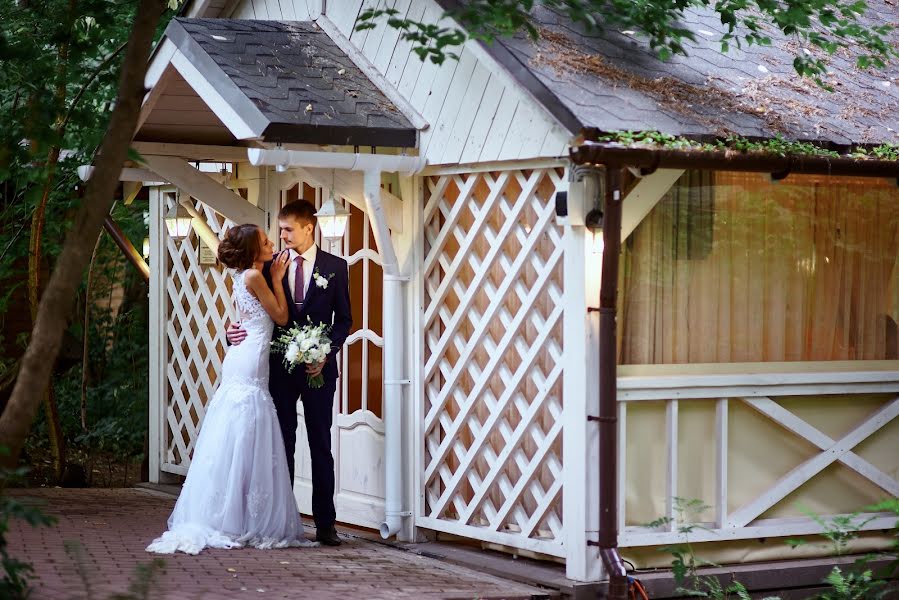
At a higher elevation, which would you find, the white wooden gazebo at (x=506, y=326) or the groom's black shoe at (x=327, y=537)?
the white wooden gazebo at (x=506, y=326)

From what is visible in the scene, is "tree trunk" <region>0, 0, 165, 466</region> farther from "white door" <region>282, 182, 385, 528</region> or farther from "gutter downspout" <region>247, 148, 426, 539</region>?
"white door" <region>282, 182, 385, 528</region>

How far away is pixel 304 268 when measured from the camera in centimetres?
852

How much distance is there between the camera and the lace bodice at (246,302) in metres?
8.31

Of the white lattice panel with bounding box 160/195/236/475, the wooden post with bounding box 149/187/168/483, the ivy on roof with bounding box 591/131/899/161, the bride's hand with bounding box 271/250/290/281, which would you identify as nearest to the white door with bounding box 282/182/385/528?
the bride's hand with bounding box 271/250/290/281

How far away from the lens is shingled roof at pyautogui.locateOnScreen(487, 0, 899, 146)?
7309mm

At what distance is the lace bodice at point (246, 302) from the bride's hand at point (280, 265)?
0.20 m

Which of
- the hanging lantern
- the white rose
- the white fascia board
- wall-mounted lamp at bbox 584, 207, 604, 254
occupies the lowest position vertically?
the white rose

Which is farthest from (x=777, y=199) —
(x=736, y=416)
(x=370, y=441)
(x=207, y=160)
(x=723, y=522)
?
(x=207, y=160)

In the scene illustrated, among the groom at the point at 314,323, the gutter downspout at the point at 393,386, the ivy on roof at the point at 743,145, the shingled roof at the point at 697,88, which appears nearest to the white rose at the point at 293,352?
the groom at the point at 314,323

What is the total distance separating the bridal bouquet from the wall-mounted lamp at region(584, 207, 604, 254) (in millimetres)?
1777

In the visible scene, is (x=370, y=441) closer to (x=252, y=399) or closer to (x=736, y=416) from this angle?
(x=252, y=399)

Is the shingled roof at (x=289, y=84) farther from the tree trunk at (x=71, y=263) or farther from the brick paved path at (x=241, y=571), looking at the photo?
the brick paved path at (x=241, y=571)

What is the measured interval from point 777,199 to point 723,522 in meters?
1.85

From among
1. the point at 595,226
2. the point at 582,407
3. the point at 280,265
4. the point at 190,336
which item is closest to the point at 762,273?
the point at 595,226
